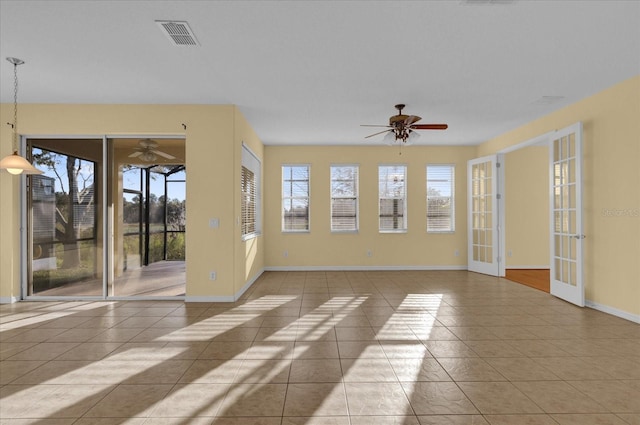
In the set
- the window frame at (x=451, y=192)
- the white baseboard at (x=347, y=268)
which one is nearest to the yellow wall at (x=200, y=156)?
the white baseboard at (x=347, y=268)

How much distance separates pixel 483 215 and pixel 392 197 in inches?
74.3

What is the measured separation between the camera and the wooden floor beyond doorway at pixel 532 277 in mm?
6461

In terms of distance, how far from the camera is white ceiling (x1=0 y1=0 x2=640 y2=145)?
115 inches

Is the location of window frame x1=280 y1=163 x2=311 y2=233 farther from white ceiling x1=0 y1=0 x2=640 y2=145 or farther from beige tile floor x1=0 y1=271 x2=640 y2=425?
beige tile floor x1=0 y1=271 x2=640 y2=425

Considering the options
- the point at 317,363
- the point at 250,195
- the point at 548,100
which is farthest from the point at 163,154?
the point at 548,100

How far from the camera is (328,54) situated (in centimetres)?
368

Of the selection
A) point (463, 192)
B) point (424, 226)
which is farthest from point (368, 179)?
point (463, 192)

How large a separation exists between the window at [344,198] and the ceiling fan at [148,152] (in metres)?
3.82

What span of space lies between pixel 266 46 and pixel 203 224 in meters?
2.73

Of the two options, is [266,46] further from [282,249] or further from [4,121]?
[282,249]

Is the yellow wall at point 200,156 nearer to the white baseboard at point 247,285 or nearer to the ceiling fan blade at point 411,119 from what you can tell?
the white baseboard at point 247,285

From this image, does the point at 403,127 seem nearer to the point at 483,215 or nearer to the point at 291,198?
the point at 483,215

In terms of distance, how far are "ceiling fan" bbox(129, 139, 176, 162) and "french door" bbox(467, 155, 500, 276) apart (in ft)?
19.2

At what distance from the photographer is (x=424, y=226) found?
27.3ft
